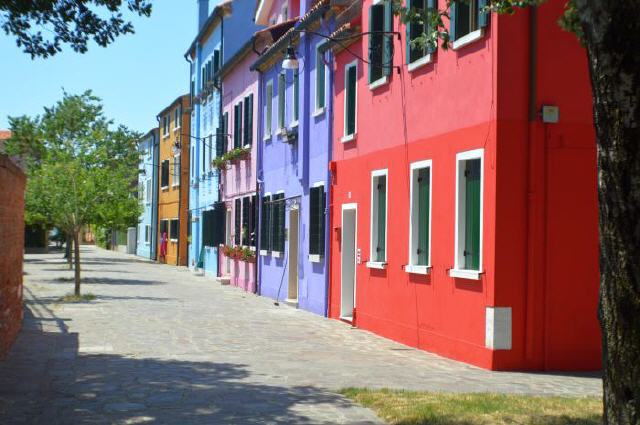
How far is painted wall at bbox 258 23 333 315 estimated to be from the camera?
20.6 meters

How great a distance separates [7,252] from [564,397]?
23.0 feet

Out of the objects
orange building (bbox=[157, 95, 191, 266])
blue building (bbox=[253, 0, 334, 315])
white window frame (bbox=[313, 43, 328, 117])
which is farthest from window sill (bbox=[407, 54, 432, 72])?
orange building (bbox=[157, 95, 191, 266])

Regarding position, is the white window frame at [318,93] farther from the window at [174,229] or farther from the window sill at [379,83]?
the window at [174,229]

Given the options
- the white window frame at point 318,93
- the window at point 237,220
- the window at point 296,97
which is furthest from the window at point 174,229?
the white window frame at point 318,93

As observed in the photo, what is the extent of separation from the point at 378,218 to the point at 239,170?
14.9 meters

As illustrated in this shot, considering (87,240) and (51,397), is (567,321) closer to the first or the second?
(51,397)

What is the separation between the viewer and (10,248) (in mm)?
12453

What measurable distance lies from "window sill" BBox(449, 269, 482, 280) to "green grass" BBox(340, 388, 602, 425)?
302 cm

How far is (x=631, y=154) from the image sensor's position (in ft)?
16.1

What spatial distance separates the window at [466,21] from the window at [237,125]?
1811 cm

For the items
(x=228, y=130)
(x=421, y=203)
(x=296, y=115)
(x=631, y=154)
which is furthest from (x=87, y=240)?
(x=631, y=154)

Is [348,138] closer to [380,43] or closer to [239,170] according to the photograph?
[380,43]

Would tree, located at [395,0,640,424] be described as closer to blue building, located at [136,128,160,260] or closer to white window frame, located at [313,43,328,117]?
white window frame, located at [313,43,328,117]

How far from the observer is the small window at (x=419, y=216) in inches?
573
